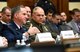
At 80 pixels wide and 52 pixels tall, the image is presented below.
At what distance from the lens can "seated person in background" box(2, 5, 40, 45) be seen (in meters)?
2.52

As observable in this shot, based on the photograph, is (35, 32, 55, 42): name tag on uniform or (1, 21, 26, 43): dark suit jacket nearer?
(35, 32, 55, 42): name tag on uniform

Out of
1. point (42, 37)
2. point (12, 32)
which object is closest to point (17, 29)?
point (12, 32)

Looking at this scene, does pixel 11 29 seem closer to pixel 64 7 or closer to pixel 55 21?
pixel 55 21

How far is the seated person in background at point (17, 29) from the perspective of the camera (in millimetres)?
2516

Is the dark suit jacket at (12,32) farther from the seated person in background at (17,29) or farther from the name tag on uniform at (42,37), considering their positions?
the name tag on uniform at (42,37)

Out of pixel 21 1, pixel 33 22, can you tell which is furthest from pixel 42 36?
pixel 21 1

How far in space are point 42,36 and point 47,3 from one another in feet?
11.0

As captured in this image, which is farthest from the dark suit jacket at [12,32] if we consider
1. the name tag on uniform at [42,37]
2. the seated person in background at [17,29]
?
the name tag on uniform at [42,37]

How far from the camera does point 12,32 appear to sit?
2602 mm

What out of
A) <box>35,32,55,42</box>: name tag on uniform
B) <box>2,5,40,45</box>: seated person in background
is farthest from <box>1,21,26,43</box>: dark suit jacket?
<box>35,32,55,42</box>: name tag on uniform

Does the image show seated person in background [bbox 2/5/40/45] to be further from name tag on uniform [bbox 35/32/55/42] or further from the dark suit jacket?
name tag on uniform [bbox 35/32/55/42]

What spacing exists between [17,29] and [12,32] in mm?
144

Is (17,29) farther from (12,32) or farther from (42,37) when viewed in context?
(42,37)

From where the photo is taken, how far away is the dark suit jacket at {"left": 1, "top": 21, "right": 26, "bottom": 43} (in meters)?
2.47
